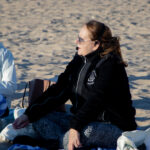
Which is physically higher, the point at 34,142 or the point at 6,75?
the point at 6,75

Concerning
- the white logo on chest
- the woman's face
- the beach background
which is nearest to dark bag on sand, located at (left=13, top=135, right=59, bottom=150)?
the white logo on chest

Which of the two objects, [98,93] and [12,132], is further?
[12,132]

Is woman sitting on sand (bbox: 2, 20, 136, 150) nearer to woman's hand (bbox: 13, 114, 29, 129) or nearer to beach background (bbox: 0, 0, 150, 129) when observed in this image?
woman's hand (bbox: 13, 114, 29, 129)

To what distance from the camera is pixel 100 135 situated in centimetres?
280

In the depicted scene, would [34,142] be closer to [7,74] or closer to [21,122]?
[21,122]

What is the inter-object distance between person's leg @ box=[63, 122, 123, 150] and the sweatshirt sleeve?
69 mm

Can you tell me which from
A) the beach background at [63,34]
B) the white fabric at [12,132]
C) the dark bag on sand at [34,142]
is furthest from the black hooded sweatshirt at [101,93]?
the beach background at [63,34]

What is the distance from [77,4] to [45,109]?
9.49m

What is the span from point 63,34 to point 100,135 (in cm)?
589

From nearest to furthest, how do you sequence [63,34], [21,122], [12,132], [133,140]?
[133,140] < [21,122] < [12,132] < [63,34]

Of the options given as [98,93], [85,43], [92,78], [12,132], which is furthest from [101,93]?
[12,132]

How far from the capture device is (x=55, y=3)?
12438 millimetres

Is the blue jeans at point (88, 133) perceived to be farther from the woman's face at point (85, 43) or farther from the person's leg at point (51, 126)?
the woman's face at point (85, 43)

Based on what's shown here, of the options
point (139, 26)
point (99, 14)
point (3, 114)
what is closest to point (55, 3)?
point (99, 14)
